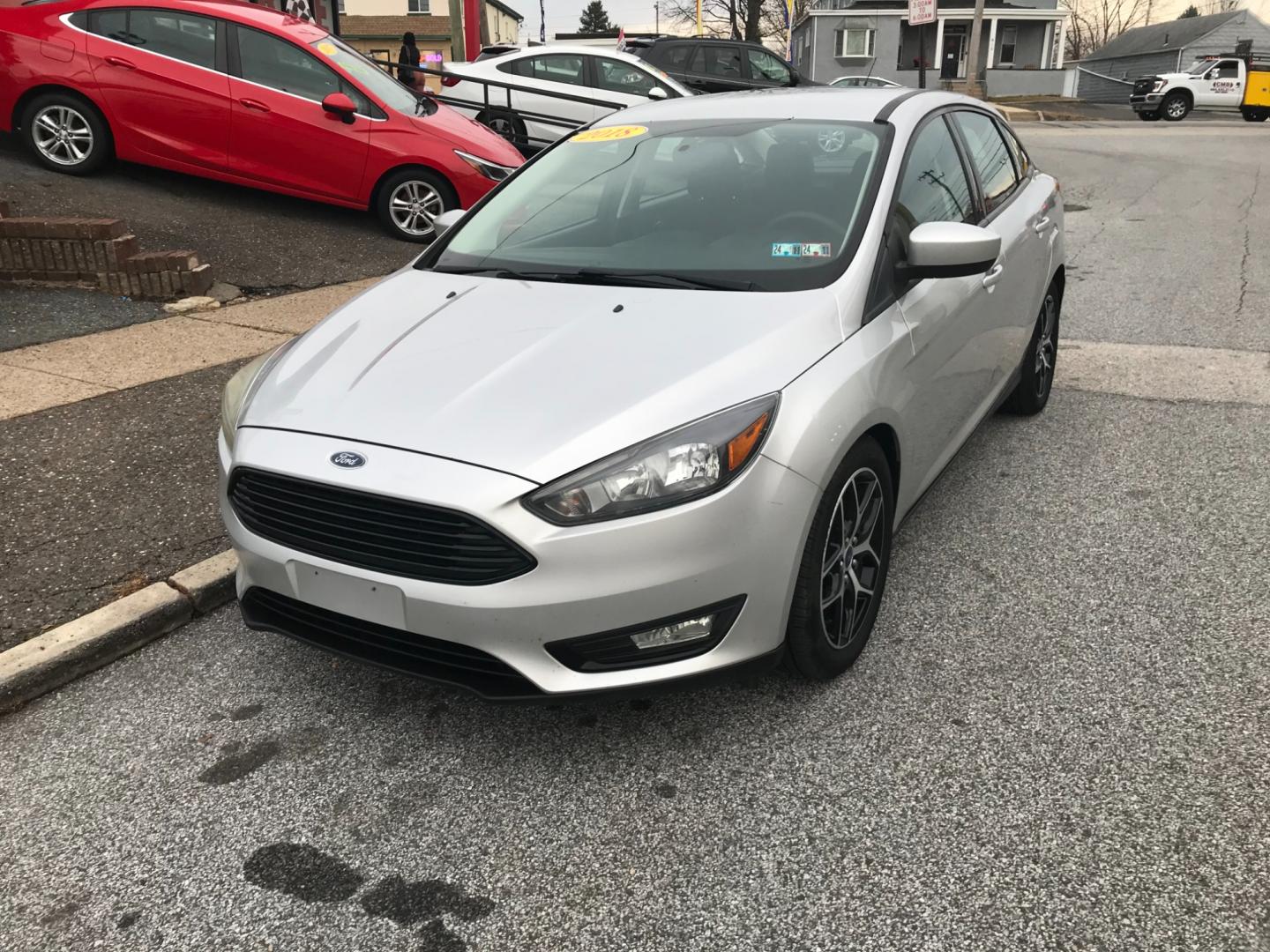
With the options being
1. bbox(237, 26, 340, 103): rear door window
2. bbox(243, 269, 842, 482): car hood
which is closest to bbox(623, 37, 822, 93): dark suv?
bbox(237, 26, 340, 103): rear door window

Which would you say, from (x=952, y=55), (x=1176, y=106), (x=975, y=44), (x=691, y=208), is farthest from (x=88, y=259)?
(x=952, y=55)

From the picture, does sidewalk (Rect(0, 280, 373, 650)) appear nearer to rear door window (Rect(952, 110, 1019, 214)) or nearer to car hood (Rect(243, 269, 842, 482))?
car hood (Rect(243, 269, 842, 482))

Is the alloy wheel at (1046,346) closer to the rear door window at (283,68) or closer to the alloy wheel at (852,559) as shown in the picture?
the alloy wheel at (852,559)

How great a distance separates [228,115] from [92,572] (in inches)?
238

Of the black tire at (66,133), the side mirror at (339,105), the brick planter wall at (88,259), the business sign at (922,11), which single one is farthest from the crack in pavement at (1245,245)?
the business sign at (922,11)

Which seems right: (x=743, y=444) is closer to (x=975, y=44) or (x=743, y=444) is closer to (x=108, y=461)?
(x=108, y=461)

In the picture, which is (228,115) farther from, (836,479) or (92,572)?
(836,479)

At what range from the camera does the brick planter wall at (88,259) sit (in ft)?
22.4

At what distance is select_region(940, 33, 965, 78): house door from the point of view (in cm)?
4244

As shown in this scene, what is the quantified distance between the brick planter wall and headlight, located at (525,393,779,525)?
579 centimetres

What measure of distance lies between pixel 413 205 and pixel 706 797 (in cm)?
734

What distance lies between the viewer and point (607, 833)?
238cm

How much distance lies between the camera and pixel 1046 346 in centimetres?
514

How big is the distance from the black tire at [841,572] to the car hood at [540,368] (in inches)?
14.2
